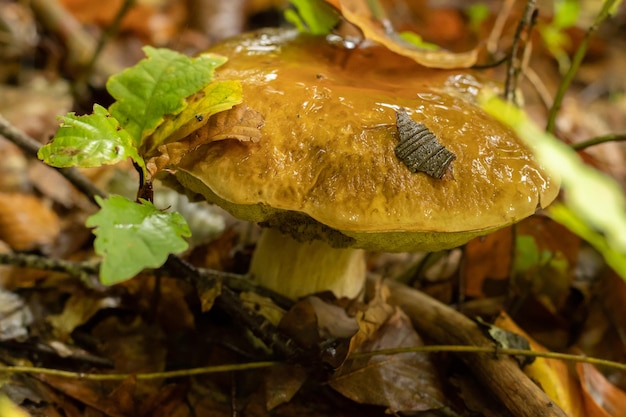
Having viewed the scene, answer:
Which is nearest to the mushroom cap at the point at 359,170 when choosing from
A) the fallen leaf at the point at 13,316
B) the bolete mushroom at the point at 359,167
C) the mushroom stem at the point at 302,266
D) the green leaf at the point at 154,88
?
the bolete mushroom at the point at 359,167

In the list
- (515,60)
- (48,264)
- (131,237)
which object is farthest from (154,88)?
(515,60)

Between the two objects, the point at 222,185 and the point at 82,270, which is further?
the point at 82,270

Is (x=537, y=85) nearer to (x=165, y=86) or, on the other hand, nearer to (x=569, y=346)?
(x=569, y=346)

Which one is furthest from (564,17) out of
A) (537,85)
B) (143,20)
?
(143,20)

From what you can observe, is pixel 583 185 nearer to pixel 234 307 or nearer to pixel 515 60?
pixel 234 307

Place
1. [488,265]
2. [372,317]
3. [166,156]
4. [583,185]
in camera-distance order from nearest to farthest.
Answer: [583,185] < [166,156] < [372,317] < [488,265]
